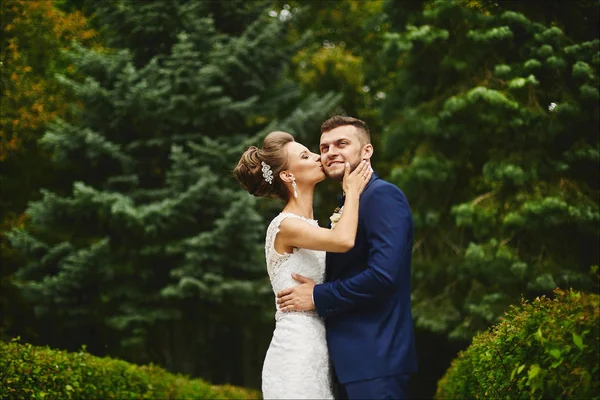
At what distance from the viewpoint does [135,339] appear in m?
13.7

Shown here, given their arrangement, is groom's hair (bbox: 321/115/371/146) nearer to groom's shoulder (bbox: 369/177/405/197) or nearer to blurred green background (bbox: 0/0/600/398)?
groom's shoulder (bbox: 369/177/405/197)

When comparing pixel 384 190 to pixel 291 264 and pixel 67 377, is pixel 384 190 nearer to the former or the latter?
pixel 291 264

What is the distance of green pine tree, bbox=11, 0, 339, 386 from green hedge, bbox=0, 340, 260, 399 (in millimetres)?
3967

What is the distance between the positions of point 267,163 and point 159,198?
10.1 meters

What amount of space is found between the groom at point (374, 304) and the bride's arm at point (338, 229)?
0.05 m

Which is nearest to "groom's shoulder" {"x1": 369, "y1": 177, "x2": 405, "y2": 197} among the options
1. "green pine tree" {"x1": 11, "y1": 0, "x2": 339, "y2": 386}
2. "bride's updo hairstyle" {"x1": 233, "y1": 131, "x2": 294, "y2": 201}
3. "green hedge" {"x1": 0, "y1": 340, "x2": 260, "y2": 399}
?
"bride's updo hairstyle" {"x1": 233, "y1": 131, "x2": 294, "y2": 201}

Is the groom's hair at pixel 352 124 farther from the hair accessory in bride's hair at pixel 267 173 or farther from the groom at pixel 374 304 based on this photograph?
the hair accessory in bride's hair at pixel 267 173

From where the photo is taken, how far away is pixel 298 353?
4.26 metres

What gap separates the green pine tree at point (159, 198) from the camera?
546 inches

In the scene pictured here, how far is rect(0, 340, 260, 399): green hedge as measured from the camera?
6.23 metres

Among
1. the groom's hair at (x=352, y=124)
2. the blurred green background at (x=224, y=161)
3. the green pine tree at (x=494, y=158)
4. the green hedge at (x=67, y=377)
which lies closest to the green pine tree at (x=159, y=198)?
the blurred green background at (x=224, y=161)

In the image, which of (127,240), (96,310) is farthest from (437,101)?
(96,310)

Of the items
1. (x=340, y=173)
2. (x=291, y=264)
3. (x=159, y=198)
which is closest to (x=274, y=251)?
(x=291, y=264)

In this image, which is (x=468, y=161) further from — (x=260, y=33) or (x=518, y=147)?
(x=260, y=33)
